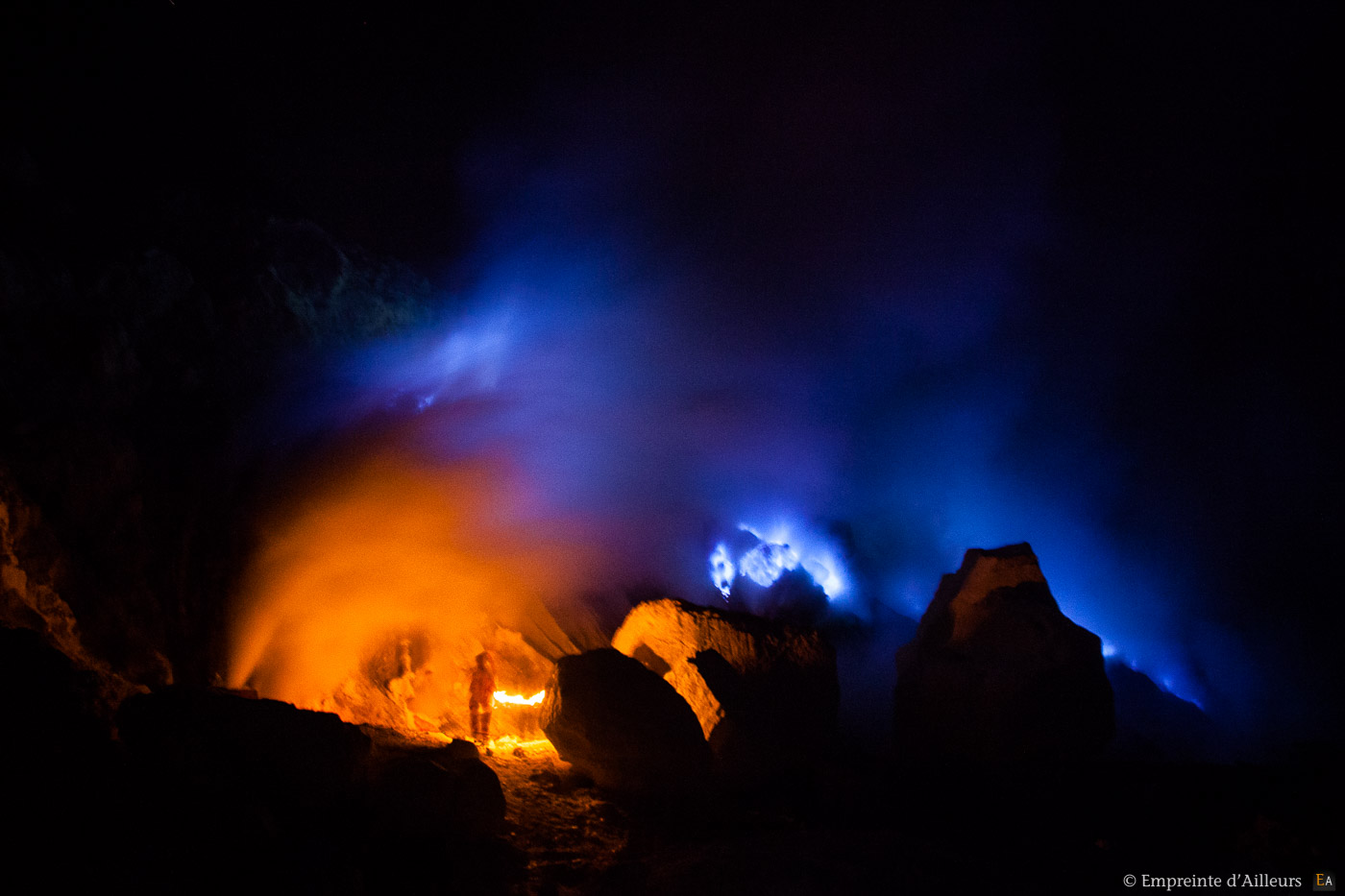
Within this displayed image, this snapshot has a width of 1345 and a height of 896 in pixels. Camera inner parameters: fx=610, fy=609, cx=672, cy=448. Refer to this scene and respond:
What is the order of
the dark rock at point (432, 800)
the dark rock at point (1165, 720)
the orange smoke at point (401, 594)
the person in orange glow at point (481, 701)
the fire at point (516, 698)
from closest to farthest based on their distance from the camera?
the dark rock at point (432, 800), the person in orange glow at point (481, 701), the orange smoke at point (401, 594), the fire at point (516, 698), the dark rock at point (1165, 720)

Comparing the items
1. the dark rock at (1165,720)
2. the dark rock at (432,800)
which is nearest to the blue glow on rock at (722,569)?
the dark rock at (432,800)

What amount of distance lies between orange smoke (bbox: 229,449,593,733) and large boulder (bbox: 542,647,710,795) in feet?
17.9

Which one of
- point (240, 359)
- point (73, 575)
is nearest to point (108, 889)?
point (73, 575)

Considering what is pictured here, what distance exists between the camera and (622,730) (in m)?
9.98

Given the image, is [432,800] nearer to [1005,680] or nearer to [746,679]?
[746,679]

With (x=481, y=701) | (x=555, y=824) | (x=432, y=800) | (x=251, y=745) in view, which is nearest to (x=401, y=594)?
(x=481, y=701)

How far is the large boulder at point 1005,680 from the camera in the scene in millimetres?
15242

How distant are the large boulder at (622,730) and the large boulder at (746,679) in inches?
55.0

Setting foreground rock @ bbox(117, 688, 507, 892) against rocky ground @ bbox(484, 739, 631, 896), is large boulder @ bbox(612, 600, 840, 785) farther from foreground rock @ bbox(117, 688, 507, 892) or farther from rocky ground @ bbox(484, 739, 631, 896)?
foreground rock @ bbox(117, 688, 507, 892)

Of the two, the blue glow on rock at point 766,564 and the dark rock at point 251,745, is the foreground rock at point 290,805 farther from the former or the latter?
the blue glow on rock at point 766,564

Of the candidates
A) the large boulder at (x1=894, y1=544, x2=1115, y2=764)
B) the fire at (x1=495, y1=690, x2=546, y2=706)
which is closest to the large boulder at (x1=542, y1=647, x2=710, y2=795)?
the fire at (x1=495, y1=690, x2=546, y2=706)

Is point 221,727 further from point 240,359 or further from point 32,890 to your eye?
point 240,359

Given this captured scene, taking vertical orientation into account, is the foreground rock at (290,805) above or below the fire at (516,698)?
below

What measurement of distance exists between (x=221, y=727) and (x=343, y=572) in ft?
29.1
